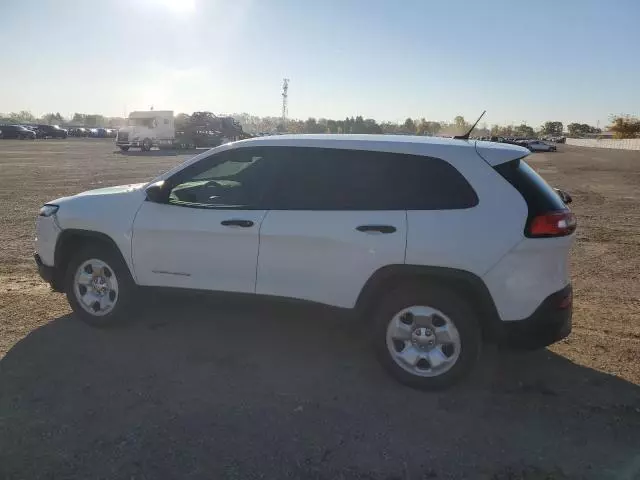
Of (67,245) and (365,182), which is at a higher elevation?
(365,182)

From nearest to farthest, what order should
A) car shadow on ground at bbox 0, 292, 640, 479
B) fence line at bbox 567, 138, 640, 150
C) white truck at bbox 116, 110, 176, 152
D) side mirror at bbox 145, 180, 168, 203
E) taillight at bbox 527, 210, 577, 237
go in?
car shadow on ground at bbox 0, 292, 640, 479, taillight at bbox 527, 210, 577, 237, side mirror at bbox 145, 180, 168, 203, white truck at bbox 116, 110, 176, 152, fence line at bbox 567, 138, 640, 150

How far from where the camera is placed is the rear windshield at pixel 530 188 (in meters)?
3.80

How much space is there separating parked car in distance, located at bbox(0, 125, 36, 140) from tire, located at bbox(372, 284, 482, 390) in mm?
66702

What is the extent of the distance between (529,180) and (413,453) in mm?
2066

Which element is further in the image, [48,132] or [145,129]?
[48,132]

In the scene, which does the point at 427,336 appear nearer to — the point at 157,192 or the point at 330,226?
the point at 330,226

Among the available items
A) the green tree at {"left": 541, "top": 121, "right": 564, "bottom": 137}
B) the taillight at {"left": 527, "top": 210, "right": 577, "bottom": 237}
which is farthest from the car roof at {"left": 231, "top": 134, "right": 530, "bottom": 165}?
the green tree at {"left": 541, "top": 121, "right": 564, "bottom": 137}

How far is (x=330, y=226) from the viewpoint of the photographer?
4.11 meters

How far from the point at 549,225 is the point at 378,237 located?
1170 millimetres

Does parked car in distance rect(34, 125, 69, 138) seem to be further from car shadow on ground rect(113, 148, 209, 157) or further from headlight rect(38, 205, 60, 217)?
headlight rect(38, 205, 60, 217)

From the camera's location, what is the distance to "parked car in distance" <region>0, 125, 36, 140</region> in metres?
60.3

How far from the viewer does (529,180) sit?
3961mm

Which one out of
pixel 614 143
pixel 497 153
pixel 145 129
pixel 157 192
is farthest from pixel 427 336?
pixel 614 143

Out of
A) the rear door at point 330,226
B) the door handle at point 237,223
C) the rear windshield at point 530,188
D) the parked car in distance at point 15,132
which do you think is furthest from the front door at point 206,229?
the parked car in distance at point 15,132
